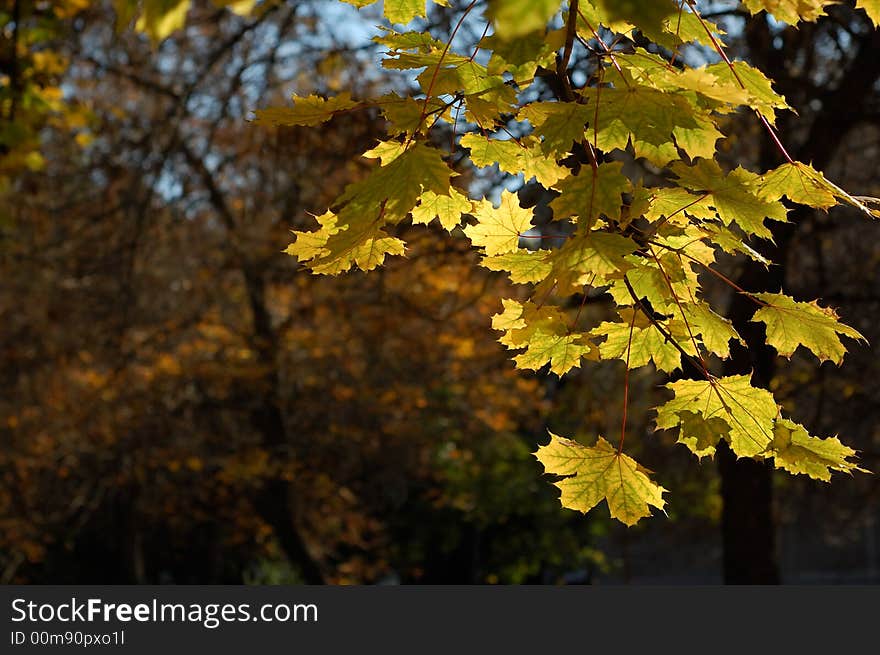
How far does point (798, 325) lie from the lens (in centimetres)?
176

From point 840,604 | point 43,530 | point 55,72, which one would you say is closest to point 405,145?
point 840,604

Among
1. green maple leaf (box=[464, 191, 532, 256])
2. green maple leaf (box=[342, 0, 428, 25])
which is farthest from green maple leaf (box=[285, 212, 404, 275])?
green maple leaf (box=[342, 0, 428, 25])

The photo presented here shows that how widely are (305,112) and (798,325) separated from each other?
0.97m

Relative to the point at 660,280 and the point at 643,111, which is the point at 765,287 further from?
the point at 643,111

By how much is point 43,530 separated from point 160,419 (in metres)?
1.82

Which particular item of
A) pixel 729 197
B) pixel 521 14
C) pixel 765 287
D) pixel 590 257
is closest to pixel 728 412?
pixel 729 197

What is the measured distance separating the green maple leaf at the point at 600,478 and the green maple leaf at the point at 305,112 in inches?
26.9

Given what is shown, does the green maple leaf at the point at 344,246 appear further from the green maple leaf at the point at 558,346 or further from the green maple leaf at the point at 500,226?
the green maple leaf at the point at 558,346

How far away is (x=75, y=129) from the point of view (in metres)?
8.80

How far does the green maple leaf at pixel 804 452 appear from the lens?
1.67 metres

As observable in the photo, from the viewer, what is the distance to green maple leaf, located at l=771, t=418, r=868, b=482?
1673mm

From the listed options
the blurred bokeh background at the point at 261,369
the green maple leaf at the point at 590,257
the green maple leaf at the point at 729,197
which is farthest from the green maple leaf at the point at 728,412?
the blurred bokeh background at the point at 261,369

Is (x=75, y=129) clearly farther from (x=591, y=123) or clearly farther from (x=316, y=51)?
(x=591, y=123)

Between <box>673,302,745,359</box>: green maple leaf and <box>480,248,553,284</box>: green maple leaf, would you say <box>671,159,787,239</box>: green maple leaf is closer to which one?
<box>673,302,745,359</box>: green maple leaf
